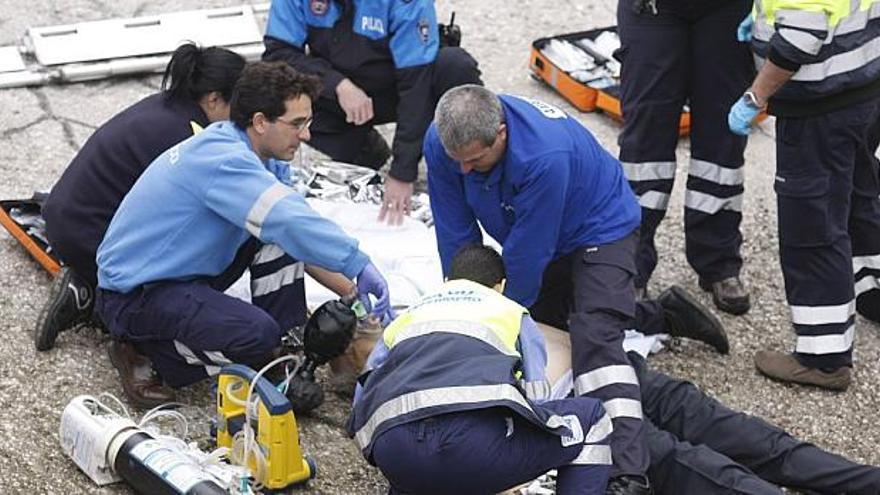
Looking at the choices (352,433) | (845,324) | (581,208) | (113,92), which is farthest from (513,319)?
(113,92)

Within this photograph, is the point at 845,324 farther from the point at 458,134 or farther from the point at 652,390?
the point at 458,134

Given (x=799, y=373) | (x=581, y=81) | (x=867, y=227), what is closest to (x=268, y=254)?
(x=799, y=373)

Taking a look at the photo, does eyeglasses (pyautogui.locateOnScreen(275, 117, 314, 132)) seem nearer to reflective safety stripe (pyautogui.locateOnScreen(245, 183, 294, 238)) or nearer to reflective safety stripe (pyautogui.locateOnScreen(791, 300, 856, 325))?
reflective safety stripe (pyautogui.locateOnScreen(245, 183, 294, 238))

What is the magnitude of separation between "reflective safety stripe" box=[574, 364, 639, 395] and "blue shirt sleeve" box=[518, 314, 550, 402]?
0.42 m

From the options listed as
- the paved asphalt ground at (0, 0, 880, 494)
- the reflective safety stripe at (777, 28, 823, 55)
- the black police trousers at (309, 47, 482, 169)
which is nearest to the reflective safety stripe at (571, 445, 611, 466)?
the paved asphalt ground at (0, 0, 880, 494)

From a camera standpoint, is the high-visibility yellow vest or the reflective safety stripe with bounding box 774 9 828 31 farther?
the reflective safety stripe with bounding box 774 9 828 31

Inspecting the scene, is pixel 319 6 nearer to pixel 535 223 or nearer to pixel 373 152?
pixel 373 152

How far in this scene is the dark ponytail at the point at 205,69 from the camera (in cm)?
514

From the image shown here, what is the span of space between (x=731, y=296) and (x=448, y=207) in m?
1.39

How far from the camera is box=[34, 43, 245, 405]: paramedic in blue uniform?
16.9 feet

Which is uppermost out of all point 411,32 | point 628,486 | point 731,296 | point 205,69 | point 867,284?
point 205,69

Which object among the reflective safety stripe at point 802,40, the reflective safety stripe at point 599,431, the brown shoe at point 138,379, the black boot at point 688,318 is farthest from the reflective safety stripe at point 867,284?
the brown shoe at point 138,379

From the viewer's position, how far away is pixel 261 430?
4.43 m

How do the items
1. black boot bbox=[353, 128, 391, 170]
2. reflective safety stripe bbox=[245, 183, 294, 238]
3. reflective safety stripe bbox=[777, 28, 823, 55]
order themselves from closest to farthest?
reflective safety stripe bbox=[245, 183, 294, 238] < reflective safety stripe bbox=[777, 28, 823, 55] < black boot bbox=[353, 128, 391, 170]
